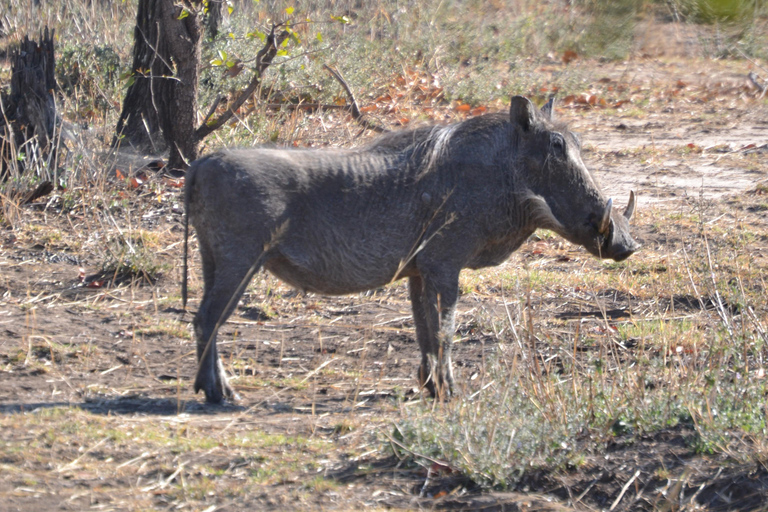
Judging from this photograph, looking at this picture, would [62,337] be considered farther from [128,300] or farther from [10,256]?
[10,256]

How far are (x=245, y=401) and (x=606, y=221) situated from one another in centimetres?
201

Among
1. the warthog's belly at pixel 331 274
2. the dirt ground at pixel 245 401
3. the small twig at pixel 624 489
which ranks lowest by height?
the dirt ground at pixel 245 401

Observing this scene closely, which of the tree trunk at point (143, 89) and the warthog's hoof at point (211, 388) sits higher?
the tree trunk at point (143, 89)

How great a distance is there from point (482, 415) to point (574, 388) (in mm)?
394

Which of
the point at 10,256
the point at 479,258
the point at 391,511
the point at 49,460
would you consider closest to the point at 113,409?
the point at 49,460

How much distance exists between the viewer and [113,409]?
407cm

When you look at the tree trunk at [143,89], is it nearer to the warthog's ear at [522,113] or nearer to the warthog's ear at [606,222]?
the warthog's ear at [522,113]

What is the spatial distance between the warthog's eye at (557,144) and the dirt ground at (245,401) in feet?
1.84

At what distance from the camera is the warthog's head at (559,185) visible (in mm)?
4656

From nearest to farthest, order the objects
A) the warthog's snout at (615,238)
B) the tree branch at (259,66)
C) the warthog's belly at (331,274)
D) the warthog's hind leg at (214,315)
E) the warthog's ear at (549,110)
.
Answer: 1. the warthog's hind leg at (214,315)
2. the warthog's belly at (331,274)
3. the warthog's snout at (615,238)
4. the warthog's ear at (549,110)
5. the tree branch at (259,66)

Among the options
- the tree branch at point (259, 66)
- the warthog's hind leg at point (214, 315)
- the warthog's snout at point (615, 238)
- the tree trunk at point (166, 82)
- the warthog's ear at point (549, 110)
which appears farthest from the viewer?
the tree trunk at point (166, 82)

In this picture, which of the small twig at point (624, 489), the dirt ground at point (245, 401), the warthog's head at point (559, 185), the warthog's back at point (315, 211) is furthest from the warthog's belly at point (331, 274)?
the small twig at point (624, 489)

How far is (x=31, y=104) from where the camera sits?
23.8ft

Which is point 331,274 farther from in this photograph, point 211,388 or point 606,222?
point 606,222
